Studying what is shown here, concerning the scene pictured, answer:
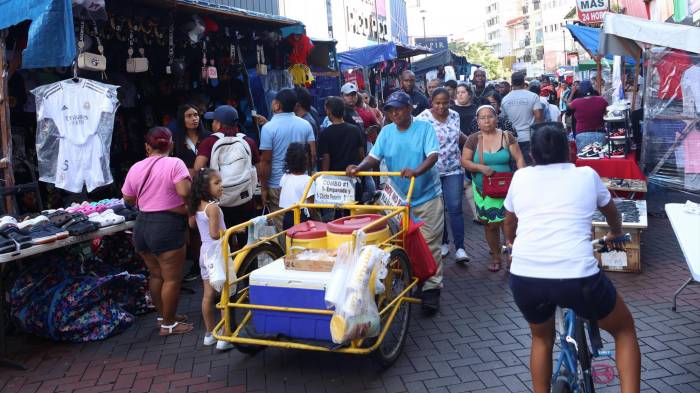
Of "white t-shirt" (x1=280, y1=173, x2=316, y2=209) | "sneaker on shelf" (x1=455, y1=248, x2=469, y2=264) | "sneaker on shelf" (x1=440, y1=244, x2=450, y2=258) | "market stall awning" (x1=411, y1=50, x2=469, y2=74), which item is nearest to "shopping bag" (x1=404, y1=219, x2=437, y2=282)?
"white t-shirt" (x1=280, y1=173, x2=316, y2=209)

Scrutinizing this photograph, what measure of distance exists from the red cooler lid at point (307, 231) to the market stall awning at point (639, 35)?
5607 mm

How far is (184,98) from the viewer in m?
8.70

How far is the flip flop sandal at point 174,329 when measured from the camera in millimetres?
5500

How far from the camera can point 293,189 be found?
19.2 feet

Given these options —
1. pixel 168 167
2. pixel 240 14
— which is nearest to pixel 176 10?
pixel 240 14

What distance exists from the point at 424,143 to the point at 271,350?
214 centimetres

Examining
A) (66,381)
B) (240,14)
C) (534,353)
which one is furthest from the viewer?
(240,14)

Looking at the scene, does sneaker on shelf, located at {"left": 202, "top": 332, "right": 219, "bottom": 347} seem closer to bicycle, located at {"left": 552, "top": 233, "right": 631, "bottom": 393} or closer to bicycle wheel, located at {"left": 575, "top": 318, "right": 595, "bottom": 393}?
bicycle, located at {"left": 552, "top": 233, "right": 631, "bottom": 393}

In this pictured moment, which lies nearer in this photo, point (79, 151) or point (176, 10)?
point (79, 151)

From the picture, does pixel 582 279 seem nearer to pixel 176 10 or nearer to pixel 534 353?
pixel 534 353

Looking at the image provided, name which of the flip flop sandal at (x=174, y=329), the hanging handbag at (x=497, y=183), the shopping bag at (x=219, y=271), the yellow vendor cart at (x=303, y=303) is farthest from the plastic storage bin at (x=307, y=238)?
the hanging handbag at (x=497, y=183)

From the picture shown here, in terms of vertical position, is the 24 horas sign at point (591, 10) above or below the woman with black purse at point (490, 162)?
above

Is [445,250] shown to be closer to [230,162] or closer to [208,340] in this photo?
[230,162]

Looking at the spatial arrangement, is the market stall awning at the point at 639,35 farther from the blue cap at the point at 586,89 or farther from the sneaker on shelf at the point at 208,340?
the sneaker on shelf at the point at 208,340
